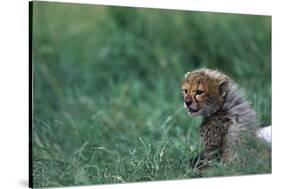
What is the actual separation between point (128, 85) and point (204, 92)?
1.80m

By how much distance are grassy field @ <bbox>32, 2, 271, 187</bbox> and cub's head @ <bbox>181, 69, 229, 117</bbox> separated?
0.92ft

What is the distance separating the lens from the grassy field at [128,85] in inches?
256

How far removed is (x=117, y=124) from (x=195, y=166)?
3.85 ft

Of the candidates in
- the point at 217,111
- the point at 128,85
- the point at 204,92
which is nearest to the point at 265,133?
the point at 217,111

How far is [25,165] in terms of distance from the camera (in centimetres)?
644

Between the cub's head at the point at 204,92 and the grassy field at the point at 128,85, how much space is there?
0.28m

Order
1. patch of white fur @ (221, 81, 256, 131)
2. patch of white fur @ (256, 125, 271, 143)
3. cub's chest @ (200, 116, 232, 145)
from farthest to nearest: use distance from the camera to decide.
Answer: patch of white fur @ (256, 125, 271, 143) → patch of white fur @ (221, 81, 256, 131) → cub's chest @ (200, 116, 232, 145)

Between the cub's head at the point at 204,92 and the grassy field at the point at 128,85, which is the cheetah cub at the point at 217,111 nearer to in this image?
the cub's head at the point at 204,92

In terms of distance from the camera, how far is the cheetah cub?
21.1 feet

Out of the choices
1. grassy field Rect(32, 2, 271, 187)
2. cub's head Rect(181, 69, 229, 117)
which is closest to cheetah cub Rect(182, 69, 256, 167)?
cub's head Rect(181, 69, 229, 117)

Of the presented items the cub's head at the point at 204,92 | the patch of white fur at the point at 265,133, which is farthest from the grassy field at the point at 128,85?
the cub's head at the point at 204,92

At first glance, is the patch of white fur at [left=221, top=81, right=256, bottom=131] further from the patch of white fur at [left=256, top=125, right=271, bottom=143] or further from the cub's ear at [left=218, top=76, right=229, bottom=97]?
the patch of white fur at [left=256, top=125, right=271, bottom=143]

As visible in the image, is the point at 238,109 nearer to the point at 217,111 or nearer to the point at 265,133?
the point at 217,111

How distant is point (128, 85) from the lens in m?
8.24
